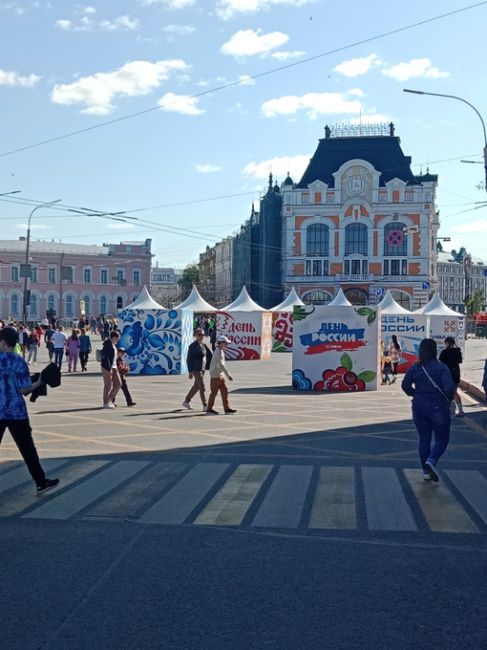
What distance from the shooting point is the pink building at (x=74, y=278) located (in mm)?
93688

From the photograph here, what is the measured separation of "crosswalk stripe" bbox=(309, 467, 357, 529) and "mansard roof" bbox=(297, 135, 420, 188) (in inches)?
2656

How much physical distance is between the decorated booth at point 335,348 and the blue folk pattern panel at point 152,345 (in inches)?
283

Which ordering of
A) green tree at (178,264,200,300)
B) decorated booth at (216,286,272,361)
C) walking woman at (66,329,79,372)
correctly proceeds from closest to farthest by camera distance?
→ walking woman at (66,329,79,372), decorated booth at (216,286,272,361), green tree at (178,264,200,300)

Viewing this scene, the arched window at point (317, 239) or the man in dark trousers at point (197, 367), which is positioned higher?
the arched window at point (317, 239)

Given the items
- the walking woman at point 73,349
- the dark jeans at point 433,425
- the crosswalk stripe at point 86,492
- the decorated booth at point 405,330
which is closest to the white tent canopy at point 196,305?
the walking woman at point 73,349

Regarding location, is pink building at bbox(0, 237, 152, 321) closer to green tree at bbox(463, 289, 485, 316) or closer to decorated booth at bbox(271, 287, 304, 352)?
decorated booth at bbox(271, 287, 304, 352)

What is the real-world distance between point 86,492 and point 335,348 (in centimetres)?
1478

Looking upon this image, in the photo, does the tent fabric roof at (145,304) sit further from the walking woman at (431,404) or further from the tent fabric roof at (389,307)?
the walking woman at (431,404)

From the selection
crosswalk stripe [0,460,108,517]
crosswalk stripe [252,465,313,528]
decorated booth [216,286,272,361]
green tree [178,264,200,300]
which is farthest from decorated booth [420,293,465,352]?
green tree [178,264,200,300]

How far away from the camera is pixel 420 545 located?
7.10 meters

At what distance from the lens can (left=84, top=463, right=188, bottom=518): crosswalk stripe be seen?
830cm

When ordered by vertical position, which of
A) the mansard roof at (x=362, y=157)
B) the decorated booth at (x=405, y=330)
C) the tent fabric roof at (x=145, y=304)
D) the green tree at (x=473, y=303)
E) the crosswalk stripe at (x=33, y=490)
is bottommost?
the crosswalk stripe at (x=33, y=490)

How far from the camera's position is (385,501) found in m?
8.89

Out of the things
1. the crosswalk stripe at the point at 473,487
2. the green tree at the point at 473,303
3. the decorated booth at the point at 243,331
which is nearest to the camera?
the crosswalk stripe at the point at 473,487
